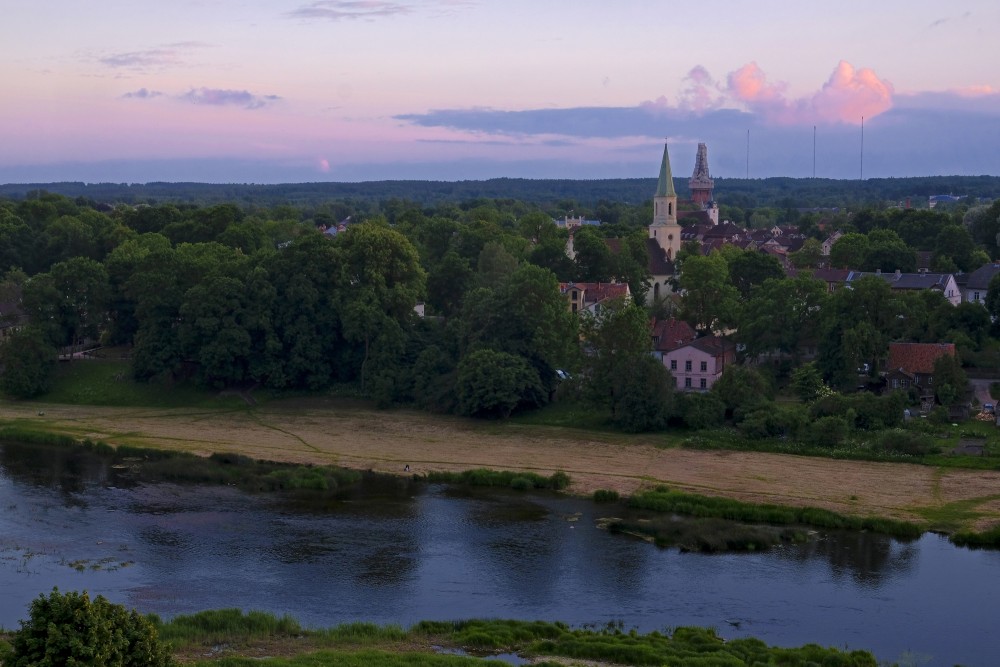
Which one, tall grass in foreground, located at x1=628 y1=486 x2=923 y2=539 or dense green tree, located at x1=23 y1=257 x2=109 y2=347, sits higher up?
dense green tree, located at x1=23 y1=257 x2=109 y2=347

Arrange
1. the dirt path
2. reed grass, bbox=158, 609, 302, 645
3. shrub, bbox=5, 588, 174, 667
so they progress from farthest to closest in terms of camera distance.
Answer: the dirt path → reed grass, bbox=158, 609, 302, 645 → shrub, bbox=5, 588, 174, 667

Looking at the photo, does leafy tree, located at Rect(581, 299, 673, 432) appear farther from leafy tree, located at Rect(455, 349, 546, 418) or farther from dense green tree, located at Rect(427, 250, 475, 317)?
dense green tree, located at Rect(427, 250, 475, 317)

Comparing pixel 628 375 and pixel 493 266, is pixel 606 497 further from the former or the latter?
pixel 493 266

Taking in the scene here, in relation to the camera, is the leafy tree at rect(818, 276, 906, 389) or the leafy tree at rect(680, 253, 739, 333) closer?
the leafy tree at rect(818, 276, 906, 389)

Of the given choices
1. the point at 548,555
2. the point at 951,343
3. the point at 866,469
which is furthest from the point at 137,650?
the point at 951,343

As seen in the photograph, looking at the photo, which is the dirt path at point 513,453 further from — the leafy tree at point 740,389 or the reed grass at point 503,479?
the leafy tree at point 740,389

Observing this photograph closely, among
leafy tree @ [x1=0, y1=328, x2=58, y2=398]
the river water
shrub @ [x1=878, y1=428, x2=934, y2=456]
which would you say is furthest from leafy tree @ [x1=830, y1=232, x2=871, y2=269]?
leafy tree @ [x1=0, y1=328, x2=58, y2=398]

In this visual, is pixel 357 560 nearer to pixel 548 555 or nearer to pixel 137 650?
A: pixel 548 555
